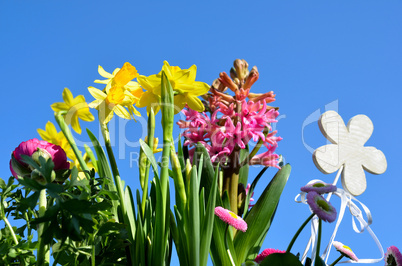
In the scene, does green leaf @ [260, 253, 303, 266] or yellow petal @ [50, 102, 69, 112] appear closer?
green leaf @ [260, 253, 303, 266]

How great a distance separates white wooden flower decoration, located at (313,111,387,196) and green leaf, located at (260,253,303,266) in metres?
0.70

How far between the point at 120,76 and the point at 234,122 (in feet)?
1.39

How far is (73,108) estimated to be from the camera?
3.57ft

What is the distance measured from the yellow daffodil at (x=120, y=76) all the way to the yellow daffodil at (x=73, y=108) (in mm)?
74

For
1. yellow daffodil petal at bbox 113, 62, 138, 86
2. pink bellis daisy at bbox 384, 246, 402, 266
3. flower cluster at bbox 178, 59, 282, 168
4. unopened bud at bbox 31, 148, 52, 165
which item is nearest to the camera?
unopened bud at bbox 31, 148, 52, 165

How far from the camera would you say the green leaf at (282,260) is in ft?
2.87

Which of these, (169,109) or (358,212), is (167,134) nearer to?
(169,109)

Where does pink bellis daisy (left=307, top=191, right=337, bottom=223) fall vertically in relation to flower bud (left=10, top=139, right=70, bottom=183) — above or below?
below

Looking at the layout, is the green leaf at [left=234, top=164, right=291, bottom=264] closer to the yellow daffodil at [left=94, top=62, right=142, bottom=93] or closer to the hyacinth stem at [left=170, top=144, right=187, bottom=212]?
the hyacinth stem at [left=170, top=144, right=187, bottom=212]

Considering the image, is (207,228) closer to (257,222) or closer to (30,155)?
(257,222)

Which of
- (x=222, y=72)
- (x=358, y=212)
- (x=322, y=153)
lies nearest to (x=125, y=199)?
(x=222, y=72)

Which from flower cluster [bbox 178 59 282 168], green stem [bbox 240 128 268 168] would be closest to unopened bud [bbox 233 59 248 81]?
flower cluster [bbox 178 59 282 168]

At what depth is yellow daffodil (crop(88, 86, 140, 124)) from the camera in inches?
41.5

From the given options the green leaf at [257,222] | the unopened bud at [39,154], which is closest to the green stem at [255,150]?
the green leaf at [257,222]
